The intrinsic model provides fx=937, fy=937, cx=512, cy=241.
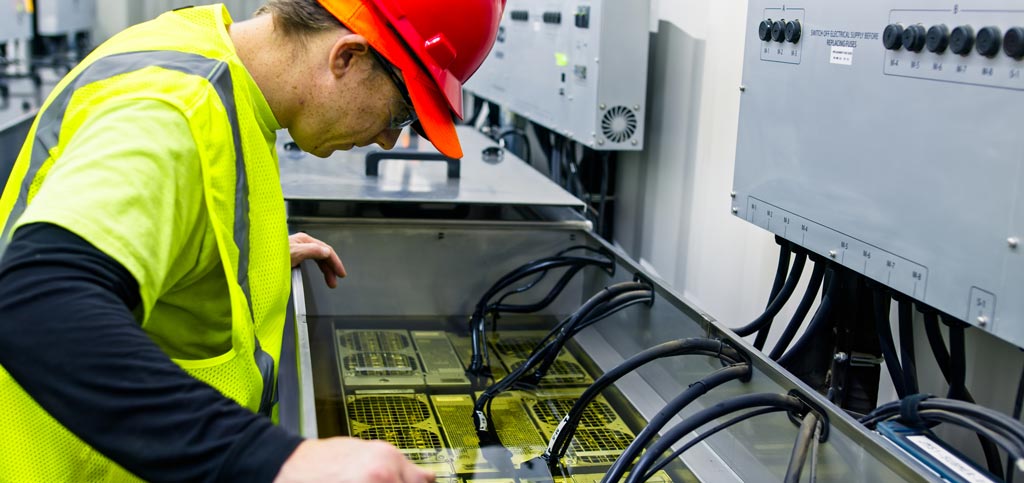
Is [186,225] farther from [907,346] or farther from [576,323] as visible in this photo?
[907,346]

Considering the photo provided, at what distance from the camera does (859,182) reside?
1092 millimetres

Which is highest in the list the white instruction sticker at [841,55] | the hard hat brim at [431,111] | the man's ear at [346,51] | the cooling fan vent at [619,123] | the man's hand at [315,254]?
the white instruction sticker at [841,55]

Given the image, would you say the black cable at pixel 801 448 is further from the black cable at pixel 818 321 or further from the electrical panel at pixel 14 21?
the electrical panel at pixel 14 21

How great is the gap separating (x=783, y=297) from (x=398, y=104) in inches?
28.1

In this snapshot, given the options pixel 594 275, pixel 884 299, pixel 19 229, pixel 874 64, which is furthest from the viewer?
pixel 594 275

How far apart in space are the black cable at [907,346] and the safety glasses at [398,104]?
0.64 metres

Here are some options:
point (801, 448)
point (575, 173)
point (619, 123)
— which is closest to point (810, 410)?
point (801, 448)

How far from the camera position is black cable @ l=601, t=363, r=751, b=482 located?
3.24ft

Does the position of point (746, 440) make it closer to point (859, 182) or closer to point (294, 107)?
point (859, 182)

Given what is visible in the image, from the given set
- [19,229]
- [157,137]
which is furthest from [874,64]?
[19,229]

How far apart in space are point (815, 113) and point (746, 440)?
42 centimetres

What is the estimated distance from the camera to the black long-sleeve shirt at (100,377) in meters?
0.61

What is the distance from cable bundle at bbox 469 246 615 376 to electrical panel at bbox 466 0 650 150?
1.26 feet

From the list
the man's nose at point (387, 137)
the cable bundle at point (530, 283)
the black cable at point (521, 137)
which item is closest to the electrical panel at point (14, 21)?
the black cable at point (521, 137)
